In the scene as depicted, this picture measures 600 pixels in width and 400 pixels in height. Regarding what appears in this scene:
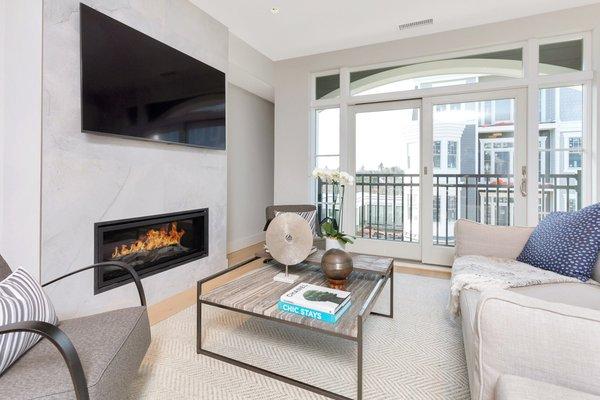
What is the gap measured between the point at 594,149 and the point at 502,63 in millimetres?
1235

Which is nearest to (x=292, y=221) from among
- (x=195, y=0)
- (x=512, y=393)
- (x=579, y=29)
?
(x=512, y=393)

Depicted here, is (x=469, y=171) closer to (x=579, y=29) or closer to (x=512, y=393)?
(x=579, y=29)

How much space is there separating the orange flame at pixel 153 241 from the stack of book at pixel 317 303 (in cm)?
155

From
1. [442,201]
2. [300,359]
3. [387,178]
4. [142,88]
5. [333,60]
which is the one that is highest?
[333,60]

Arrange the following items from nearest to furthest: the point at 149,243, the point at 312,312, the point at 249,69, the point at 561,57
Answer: the point at 312,312
the point at 149,243
the point at 561,57
the point at 249,69

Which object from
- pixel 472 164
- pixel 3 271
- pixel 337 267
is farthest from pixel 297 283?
pixel 472 164

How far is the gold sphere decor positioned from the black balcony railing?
2221 mm

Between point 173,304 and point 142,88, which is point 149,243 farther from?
point 142,88

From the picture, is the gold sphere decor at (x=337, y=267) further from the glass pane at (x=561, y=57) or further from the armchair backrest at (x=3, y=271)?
the glass pane at (x=561, y=57)

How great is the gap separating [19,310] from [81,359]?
0.30m

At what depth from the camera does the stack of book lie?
1.45 meters

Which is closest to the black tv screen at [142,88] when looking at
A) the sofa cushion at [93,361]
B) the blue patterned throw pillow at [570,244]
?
the sofa cushion at [93,361]

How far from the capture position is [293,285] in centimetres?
190

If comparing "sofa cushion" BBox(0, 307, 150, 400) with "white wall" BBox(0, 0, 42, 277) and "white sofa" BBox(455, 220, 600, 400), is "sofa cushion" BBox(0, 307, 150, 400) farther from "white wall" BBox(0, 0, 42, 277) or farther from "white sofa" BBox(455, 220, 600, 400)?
"white sofa" BBox(455, 220, 600, 400)
